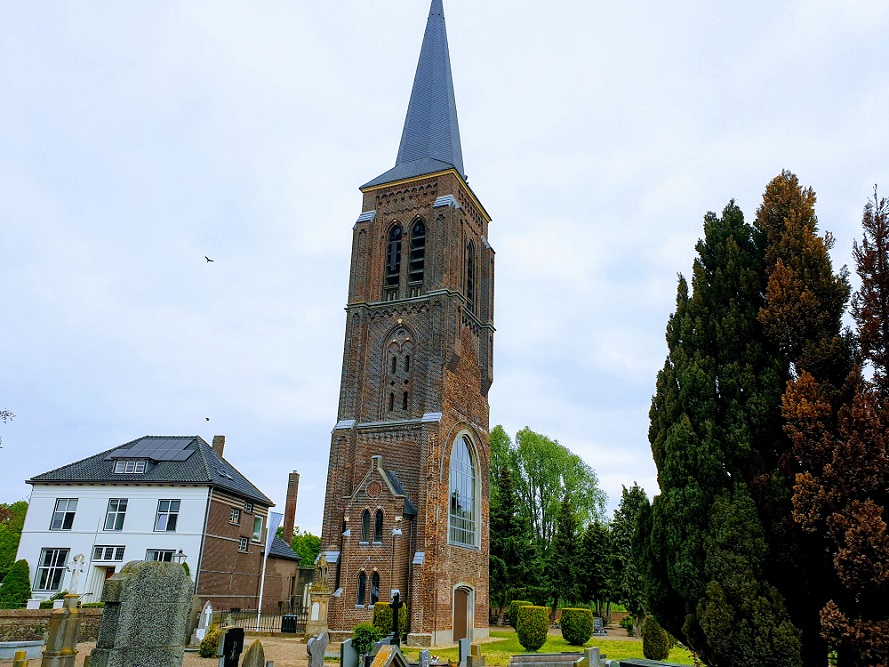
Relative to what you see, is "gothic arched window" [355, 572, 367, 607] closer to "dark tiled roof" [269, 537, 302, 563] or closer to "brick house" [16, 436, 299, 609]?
"brick house" [16, 436, 299, 609]

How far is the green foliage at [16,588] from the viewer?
102 feet

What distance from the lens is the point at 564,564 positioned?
130 feet

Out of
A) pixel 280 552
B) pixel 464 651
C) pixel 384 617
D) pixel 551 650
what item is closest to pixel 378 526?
pixel 384 617

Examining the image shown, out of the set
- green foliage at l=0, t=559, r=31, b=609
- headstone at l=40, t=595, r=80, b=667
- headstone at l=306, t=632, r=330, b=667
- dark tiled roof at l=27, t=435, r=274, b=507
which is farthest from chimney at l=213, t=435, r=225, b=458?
headstone at l=306, t=632, r=330, b=667

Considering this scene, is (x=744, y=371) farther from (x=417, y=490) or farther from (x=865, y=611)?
(x=417, y=490)

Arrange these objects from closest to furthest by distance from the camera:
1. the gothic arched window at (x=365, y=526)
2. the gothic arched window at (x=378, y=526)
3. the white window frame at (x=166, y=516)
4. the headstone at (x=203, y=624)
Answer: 1. the headstone at (x=203, y=624)
2. the gothic arched window at (x=378, y=526)
3. the gothic arched window at (x=365, y=526)
4. the white window frame at (x=166, y=516)

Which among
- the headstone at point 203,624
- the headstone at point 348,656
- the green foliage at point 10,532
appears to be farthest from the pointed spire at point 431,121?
the green foliage at point 10,532

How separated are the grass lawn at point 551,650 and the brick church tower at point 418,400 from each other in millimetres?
1669

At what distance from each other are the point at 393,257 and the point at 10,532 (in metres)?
38.7

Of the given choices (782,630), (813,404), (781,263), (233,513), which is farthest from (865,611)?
(233,513)

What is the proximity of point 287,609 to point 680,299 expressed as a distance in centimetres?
3930

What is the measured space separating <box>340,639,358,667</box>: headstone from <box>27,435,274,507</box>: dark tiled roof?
21728 millimetres

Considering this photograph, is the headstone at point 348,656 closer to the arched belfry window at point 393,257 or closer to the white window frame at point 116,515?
the arched belfry window at point 393,257

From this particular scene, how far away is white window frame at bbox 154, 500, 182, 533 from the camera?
34.0 meters
